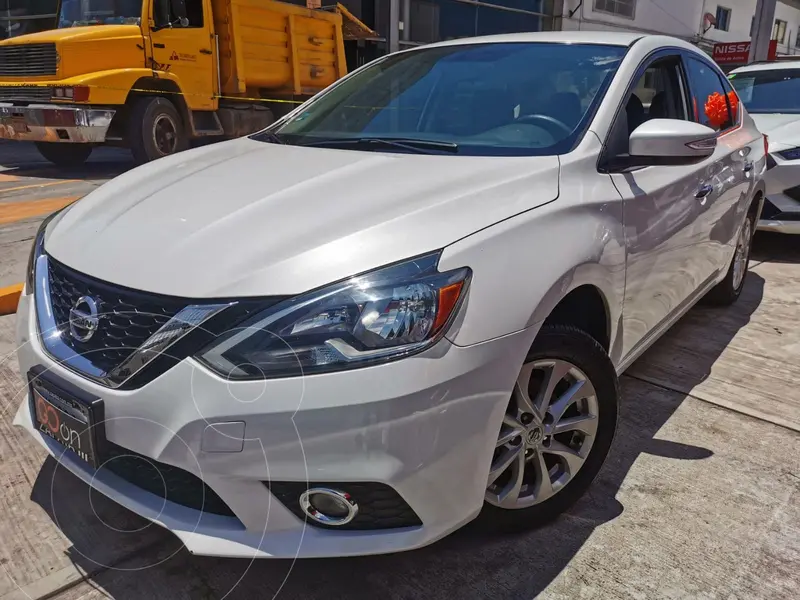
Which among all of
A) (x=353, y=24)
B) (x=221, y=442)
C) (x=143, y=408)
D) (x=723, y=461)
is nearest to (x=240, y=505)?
(x=221, y=442)

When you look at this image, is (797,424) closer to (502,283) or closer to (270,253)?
(502,283)

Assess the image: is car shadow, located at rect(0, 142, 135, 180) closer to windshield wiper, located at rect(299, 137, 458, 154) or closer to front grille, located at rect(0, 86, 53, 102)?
front grille, located at rect(0, 86, 53, 102)

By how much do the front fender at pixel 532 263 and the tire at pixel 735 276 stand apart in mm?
2368

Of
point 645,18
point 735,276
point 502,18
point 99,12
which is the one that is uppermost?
point 645,18

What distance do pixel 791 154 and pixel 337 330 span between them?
542cm

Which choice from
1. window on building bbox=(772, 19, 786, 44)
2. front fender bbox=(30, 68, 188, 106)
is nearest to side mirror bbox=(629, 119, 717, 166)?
front fender bbox=(30, 68, 188, 106)

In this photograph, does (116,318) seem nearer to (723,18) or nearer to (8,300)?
(8,300)

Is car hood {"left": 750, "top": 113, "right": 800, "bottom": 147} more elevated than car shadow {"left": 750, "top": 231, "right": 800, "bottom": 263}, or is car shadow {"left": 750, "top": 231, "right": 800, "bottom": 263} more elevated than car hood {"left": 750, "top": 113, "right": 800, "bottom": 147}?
car hood {"left": 750, "top": 113, "right": 800, "bottom": 147}

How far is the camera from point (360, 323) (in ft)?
5.30

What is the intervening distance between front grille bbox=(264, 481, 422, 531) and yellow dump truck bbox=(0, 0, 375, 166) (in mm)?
8485

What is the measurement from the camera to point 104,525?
2.18 metres

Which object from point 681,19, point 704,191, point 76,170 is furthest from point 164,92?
point 681,19

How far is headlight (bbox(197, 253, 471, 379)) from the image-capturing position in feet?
5.24

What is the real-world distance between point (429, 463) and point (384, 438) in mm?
145
